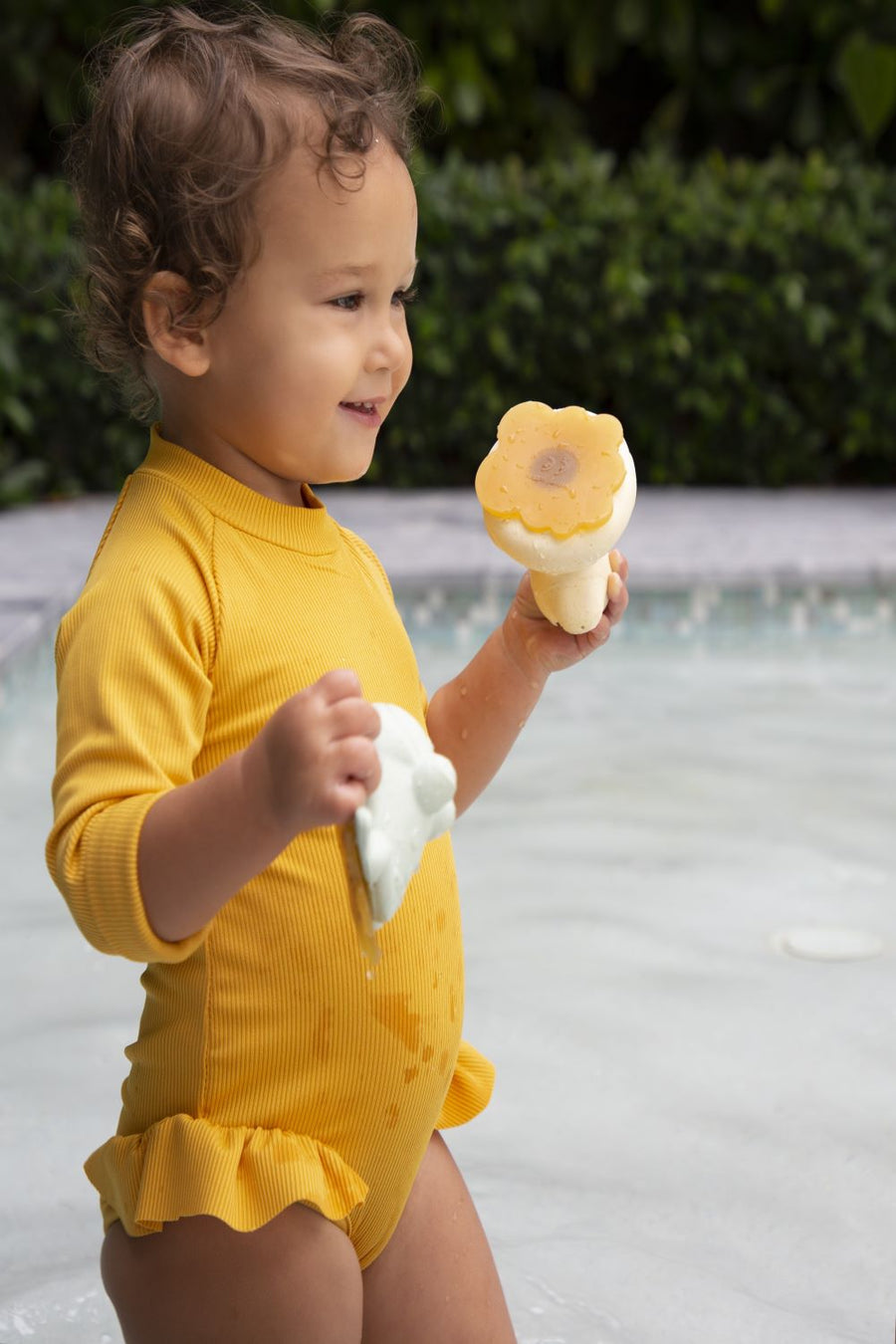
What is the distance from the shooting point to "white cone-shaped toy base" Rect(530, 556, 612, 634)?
159 centimetres

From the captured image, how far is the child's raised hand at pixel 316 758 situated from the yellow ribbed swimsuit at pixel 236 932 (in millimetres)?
137

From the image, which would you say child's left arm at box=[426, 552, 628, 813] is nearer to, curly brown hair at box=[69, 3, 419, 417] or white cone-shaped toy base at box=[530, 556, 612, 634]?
white cone-shaped toy base at box=[530, 556, 612, 634]

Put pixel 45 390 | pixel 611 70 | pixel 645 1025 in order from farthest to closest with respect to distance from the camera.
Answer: pixel 611 70, pixel 45 390, pixel 645 1025

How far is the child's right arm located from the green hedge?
6657 mm

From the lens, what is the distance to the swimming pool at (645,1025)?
6.86ft

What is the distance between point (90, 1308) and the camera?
1.98 meters

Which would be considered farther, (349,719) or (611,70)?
(611,70)

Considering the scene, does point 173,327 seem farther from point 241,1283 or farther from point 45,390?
point 45,390

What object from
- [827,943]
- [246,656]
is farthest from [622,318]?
[246,656]

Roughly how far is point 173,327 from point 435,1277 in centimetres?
90

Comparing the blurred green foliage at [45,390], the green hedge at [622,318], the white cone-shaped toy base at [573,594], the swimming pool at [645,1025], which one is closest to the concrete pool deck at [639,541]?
the blurred green foliage at [45,390]

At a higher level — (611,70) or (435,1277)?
(611,70)

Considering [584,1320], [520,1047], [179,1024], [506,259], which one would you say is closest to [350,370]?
[179,1024]

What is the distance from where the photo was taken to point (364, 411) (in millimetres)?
1477
